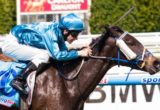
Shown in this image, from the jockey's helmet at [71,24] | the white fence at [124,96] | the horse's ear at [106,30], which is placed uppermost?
the jockey's helmet at [71,24]

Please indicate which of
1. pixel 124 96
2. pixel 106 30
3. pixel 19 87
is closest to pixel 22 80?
pixel 19 87

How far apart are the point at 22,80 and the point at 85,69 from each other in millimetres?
677

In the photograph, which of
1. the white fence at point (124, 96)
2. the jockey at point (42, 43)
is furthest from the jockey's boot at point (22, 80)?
the white fence at point (124, 96)

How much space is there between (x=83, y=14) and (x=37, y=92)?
10664 mm

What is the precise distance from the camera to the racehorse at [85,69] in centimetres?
666

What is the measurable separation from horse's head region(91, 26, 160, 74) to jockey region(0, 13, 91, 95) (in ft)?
0.66

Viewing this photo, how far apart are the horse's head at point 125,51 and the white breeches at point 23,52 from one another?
1.96 feet

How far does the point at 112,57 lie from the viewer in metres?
6.77

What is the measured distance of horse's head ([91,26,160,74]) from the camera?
6.68 m

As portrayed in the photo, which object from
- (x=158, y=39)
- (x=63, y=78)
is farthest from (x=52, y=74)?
(x=158, y=39)

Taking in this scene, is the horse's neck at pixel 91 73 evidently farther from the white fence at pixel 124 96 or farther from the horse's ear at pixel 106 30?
the white fence at pixel 124 96

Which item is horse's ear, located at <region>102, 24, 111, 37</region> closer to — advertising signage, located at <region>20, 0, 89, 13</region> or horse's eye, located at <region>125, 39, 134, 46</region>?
horse's eye, located at <region>125, 39, 134, 46</region>

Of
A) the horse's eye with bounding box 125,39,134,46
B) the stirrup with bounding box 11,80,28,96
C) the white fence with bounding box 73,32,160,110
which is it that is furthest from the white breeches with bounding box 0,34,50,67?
the white fence with bounding box 73,32,160,110

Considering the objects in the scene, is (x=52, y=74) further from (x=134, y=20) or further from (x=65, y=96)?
(x=134, y=20)
